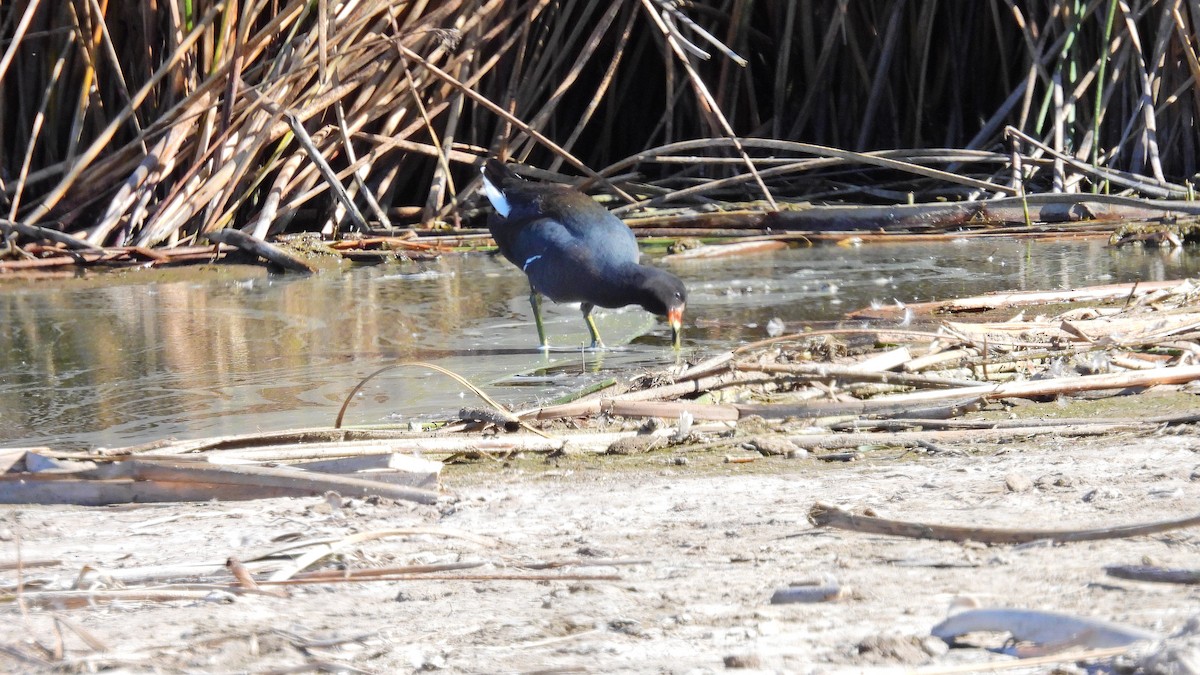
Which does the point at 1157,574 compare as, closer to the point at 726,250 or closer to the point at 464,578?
the point at 464,578

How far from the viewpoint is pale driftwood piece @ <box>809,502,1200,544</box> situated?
2143 mm

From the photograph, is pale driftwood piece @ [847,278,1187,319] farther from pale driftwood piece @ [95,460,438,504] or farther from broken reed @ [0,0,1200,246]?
pale driftwood piece @ [95,460,438,504]

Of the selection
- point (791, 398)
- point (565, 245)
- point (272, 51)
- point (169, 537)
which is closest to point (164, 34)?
point (272, 51)

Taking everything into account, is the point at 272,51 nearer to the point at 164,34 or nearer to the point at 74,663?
the point at 164,34

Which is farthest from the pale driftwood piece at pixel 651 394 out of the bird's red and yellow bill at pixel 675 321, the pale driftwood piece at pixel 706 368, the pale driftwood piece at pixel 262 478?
the bird's red and yellow bill at pixel 675 321

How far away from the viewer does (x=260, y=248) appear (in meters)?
7.39

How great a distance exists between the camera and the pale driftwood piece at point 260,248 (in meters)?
7.30

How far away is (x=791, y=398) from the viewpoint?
379 centimetres

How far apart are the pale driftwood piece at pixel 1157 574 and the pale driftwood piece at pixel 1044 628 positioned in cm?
28

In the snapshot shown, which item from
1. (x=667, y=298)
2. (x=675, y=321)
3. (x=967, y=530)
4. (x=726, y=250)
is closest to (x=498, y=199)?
(x=667, y=298)

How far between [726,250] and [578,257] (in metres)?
2.17

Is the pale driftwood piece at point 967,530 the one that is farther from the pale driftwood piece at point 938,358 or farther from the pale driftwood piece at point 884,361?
the pale driftwood piece at point 938,358

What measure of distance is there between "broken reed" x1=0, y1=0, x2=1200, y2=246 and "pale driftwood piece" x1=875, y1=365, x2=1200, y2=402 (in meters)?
3.56

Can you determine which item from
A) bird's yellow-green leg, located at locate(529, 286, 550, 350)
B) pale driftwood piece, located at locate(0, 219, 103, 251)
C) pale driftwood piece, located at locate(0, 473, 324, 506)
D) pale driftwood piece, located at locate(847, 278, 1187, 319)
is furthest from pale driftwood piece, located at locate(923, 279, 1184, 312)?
pale driftwood piece, located at locate(0, 219, 103, 251)
